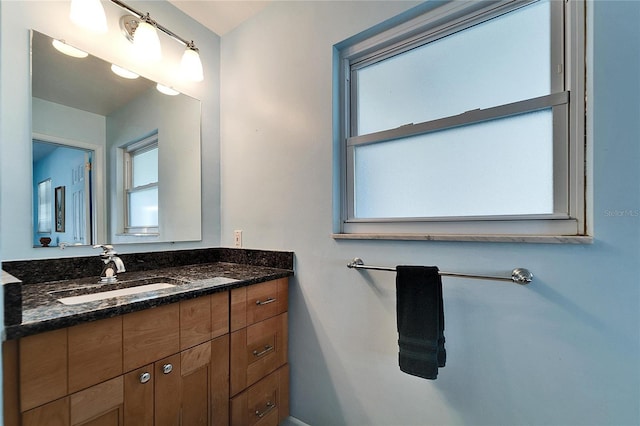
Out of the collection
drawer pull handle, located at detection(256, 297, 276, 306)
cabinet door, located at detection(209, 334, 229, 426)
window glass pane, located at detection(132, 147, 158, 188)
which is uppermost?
window glass pane, located at detection(132, 147, 158, 188)

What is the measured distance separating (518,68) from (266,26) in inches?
51.7

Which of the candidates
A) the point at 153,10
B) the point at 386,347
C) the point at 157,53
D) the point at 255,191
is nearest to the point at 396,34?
the point at 255,191

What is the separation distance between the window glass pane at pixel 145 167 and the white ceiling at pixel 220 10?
0.83 metres

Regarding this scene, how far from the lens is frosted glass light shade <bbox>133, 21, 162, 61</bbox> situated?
1418mm

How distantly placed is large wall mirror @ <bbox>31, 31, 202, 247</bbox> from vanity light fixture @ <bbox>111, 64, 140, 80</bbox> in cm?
1

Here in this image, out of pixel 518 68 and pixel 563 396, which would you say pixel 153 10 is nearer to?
pixel 518 68

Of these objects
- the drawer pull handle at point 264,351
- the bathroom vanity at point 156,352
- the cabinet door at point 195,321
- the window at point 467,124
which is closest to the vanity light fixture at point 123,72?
the bathroom vanity at point 156,352

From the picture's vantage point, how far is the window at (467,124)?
101 cm

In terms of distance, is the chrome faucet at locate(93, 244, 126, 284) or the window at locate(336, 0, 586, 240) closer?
the window at locate(336, 0, 586, 240)

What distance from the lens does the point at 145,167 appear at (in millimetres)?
1556

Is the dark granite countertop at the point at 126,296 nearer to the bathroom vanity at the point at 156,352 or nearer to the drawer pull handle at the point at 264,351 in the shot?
the bathroom vanity at the point at 156,352

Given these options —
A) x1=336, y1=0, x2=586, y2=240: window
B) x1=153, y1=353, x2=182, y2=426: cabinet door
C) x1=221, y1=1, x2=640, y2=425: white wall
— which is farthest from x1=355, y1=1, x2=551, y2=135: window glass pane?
x1=153, y1=353, x2=182, y2=426: cabinet door

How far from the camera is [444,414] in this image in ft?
3.76

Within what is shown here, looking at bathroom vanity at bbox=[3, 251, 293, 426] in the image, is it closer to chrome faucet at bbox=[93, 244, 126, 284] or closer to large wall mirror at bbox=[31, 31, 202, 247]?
chrome faucet at bbox=[93, 244, 126, 284]
